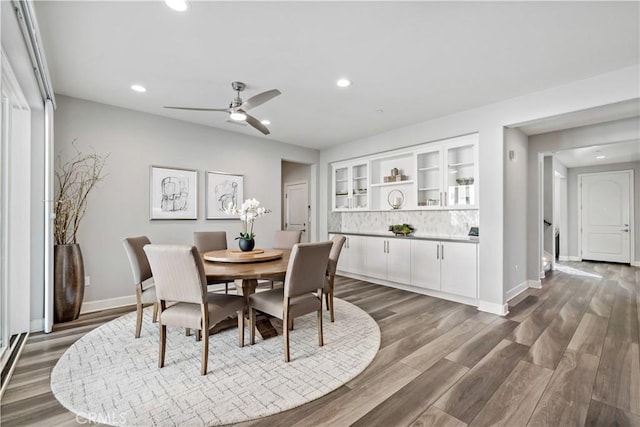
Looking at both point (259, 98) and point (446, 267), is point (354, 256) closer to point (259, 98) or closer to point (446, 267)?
point (446, 267)

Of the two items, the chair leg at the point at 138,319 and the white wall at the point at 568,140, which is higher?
the white wall at the point at 568,140

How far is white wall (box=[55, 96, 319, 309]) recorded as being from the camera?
3596 mm

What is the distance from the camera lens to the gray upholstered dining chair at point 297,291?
236cm

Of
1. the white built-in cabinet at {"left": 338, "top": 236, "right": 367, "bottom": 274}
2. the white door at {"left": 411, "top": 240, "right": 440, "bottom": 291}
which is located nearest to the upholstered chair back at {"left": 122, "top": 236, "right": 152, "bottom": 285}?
the white built-in cabinet at {"left": 338, "top": 236, "right": 367, "bottom": 274}

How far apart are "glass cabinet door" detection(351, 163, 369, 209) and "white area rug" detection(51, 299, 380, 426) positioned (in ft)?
10.2

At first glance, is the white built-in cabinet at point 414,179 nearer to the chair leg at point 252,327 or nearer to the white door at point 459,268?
the white door at point 459,268

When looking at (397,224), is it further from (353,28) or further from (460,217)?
(353,28)

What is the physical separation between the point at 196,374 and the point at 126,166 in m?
3.06

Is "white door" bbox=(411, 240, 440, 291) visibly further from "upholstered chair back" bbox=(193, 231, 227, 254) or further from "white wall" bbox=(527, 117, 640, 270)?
"upholstered chair back" bbox=(193, 231, 227, 254)

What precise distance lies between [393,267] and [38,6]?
15.9ft

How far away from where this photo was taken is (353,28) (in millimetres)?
2197

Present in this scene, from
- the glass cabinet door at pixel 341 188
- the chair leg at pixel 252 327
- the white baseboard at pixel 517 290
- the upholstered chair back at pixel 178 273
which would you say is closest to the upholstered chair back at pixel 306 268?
the chair leg at pixel 252 327

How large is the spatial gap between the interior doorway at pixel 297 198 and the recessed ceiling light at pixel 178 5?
4.36 m

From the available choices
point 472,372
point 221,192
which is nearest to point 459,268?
point 472,372
